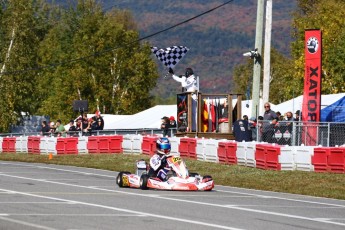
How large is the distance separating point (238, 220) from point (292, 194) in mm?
7294

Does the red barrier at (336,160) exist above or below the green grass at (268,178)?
above

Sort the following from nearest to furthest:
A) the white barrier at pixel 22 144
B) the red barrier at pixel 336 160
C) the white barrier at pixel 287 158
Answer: the red barrier at pixel 336 160
the white barrier at pixel 287 158
the white barrier at pixel 22 144

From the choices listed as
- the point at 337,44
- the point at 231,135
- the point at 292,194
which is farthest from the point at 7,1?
the point at 292,194

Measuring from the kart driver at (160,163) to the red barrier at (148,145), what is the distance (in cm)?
1353

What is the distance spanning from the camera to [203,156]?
3347cm

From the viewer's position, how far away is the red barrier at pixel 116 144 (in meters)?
39.4

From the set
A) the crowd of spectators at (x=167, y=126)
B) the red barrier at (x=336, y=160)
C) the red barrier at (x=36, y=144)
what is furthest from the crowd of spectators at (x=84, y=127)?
the red barrier at (x=336, y=160)

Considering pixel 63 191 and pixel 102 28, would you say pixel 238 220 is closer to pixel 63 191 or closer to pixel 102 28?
pixel 63 191

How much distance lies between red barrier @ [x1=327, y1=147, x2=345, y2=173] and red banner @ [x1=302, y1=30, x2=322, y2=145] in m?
2.87

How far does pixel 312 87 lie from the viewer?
31266 mm

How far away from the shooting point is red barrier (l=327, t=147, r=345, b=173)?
27281mm

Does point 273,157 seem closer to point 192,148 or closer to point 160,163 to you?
point 192,148

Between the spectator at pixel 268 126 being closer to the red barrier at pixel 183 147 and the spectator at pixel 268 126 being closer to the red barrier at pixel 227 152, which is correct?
the red barrier at pixel 227 152

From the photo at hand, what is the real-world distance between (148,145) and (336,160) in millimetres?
10748
